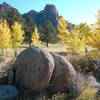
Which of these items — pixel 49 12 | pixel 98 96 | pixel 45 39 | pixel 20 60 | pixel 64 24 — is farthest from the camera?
pixel 49 12

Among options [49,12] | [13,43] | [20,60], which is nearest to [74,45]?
[13,43]

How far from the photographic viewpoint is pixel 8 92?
955 cm

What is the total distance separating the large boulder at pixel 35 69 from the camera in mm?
9539

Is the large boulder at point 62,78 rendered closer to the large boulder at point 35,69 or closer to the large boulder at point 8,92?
the large boulder at point 35,69

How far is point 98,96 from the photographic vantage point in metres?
8.95

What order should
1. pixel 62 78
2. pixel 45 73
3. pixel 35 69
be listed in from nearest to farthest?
pixel 45 73 → pixel 35 69 → pixel 62 78

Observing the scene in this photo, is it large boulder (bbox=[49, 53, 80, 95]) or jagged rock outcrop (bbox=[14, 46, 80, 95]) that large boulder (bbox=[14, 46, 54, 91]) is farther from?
large boulder (bbox=[49, 53, 80, 95])

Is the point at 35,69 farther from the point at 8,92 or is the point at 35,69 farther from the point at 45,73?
the point at 8,92

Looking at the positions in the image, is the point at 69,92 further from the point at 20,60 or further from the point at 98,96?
the point at 20,60

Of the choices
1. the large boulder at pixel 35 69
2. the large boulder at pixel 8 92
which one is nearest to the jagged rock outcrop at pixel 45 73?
the large boulder at pixel 35 69

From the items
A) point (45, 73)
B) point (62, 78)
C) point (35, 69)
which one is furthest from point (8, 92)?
point (62, 78)

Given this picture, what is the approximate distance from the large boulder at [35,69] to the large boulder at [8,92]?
563 millimetres

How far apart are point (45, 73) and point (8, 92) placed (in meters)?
1.55

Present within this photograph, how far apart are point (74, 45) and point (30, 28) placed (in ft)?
98.8
